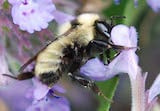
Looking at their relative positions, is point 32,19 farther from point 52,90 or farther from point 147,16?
point 147,16

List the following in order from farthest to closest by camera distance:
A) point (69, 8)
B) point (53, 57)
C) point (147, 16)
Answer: point (147, 16) < point (69, 8) < point (53, 57)

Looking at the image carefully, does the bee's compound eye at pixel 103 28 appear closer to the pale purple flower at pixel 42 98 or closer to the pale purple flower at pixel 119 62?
the pale purple flower at pixel 119 62

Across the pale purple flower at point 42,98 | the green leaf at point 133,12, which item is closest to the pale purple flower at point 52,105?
the pale purple flower at point 42,98

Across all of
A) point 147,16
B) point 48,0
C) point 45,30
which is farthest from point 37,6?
point 147,16

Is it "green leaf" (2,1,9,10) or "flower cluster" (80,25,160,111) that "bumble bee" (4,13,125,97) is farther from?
"green leaf" (2,1,9,10)

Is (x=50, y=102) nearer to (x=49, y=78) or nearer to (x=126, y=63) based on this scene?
(x=49, y=78)

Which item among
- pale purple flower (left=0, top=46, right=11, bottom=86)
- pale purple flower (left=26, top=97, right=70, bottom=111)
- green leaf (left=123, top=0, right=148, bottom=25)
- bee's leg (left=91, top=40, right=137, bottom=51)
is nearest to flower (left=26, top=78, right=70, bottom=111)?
pale purple flower (left=26, top=97, right=70, bottom=111)
